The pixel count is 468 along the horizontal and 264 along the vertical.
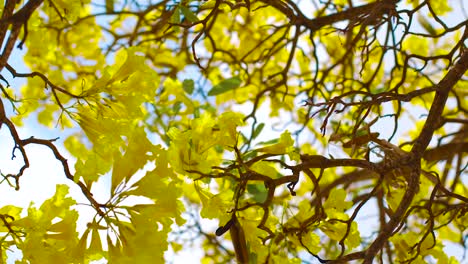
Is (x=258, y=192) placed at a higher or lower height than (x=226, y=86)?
lower

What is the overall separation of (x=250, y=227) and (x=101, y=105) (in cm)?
29

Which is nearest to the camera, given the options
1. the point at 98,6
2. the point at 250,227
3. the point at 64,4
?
the point at 250,227

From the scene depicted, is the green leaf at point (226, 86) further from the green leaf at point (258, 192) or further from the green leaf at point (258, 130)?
the green leaf at point (258, 192)

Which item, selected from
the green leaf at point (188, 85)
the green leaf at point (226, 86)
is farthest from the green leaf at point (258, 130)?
the green leaf at point (188, 85)

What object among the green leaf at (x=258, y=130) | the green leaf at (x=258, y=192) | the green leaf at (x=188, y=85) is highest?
the green leaf at (x=188, y=85)

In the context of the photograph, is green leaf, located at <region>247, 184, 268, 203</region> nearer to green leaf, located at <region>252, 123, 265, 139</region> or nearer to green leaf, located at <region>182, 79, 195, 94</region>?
green leaf, located at <region>252, 123, 265, 139</region>

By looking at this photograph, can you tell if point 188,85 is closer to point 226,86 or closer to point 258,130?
point 226,86

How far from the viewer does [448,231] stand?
220 cm

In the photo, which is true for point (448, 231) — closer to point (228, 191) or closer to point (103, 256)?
point (228, 191)

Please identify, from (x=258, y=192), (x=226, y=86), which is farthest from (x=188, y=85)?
(x=258, y=192)

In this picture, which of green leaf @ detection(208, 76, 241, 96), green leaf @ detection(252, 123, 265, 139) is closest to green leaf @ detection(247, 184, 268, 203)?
green leaf @ detection(252, 123, 265, 139)

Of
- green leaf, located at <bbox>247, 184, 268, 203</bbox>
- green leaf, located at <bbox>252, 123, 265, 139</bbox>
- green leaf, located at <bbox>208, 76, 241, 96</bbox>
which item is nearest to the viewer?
green leaf, located at <bbox>247, 184, 268, 203</bbox>

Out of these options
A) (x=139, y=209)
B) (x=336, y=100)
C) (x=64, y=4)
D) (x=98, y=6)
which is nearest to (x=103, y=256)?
Answer: (x=139, y=209)

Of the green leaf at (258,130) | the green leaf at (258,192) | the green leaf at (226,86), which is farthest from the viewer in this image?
the green leaf at (226,86)
